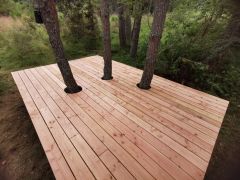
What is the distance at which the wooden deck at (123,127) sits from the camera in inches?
59.3

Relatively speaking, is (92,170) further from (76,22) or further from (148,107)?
(76,22)

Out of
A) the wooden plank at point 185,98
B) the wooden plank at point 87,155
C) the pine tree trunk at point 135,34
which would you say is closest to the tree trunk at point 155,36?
the wooden plank at point 185,98

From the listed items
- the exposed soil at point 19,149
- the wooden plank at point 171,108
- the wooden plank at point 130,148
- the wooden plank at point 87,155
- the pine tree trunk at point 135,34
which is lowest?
the exposed soil at point 19,149

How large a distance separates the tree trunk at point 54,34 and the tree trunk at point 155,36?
136cm

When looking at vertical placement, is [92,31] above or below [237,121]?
above

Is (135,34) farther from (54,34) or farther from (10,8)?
(10,8)

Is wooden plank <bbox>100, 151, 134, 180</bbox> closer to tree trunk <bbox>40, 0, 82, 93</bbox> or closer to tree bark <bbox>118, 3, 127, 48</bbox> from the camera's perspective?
tree trunk <bbox>40, 0, 82, 93</bbox>

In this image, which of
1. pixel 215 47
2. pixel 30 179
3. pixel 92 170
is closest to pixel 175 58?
pixel 215 47

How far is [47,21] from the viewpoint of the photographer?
2.12m

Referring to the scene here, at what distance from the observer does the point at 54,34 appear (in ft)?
7.34

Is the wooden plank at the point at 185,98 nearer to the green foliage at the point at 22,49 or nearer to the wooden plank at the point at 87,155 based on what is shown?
the wooden plank at the point at 87,155

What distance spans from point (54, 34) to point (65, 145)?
1598 millimetres

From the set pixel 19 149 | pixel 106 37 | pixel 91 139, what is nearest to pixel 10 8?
pixel 106 37

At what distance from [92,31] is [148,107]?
14.6 ft
